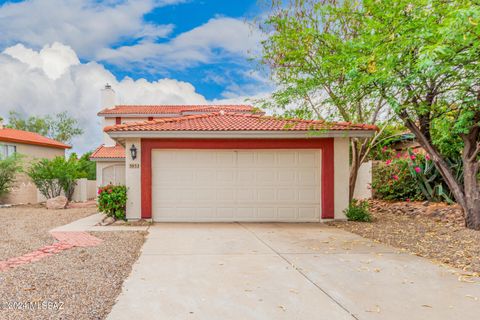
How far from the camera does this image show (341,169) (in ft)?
34.6

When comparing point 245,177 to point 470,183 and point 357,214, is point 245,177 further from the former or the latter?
point 470,183

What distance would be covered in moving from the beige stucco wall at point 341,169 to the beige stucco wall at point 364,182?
4.67 metres

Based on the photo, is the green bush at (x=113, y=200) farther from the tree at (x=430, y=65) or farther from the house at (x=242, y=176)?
the tree at (x=430, y=65)

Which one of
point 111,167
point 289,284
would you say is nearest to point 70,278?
point 289,284

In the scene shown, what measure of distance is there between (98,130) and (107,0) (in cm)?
1380

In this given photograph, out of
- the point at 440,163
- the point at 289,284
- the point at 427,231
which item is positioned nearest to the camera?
the point at 289,284

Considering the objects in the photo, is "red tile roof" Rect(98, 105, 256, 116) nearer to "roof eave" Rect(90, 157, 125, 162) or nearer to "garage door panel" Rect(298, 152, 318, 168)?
"roof eave" Rect(90, 157, 125, 162)

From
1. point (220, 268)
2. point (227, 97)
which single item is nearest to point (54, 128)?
point (227, 97)

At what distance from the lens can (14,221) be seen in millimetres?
10969

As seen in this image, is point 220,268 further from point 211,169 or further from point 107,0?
point 107,0

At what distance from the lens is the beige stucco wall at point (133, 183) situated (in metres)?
10.2

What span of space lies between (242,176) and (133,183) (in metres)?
3.16

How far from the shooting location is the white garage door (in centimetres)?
1046

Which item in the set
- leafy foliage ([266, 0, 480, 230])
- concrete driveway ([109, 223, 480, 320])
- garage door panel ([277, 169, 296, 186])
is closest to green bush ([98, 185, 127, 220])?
concrete driveway ([109, 223, 480, 320])
